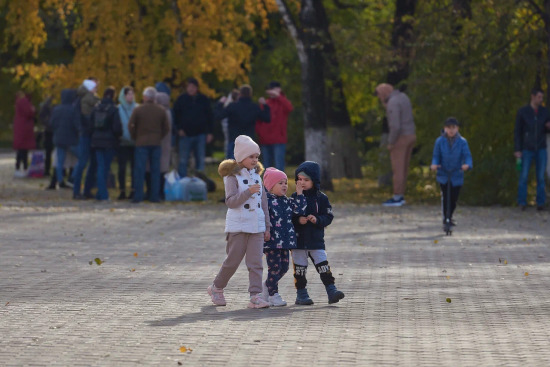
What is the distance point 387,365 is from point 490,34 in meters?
14.9

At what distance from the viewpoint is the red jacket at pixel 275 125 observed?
76.7 feet

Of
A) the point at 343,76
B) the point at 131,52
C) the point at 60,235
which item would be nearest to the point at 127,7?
the point at 131,52

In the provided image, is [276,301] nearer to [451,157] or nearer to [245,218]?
[245,218]

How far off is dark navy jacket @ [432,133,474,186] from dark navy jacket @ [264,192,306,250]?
688cm

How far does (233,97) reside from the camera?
23625 mm

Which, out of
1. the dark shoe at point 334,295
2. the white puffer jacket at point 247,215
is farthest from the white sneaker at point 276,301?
the white puffer jacket at point 247,215

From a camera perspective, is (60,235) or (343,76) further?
(343,76)

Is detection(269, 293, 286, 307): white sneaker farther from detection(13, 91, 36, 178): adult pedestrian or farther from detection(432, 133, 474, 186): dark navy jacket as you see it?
detection(13, 91, 36, 178): adult pedestrian

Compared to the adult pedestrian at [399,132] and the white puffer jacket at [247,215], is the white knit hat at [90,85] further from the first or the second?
the white puffer jacket at [247,215]

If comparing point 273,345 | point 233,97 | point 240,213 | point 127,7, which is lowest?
point 273,345

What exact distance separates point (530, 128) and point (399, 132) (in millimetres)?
2502

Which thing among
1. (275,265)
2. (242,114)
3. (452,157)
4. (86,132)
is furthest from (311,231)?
(86,132)

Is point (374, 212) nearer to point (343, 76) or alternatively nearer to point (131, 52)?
point (131, 52)

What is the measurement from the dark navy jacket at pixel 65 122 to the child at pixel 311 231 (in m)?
14.1
